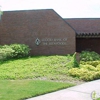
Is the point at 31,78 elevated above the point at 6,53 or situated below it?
below

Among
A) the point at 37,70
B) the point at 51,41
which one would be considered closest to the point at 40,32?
the point at 51,41

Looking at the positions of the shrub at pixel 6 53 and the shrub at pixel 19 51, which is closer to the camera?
the shrub at pixel 6 53

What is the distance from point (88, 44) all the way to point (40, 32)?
5327mm

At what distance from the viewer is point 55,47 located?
816 inches

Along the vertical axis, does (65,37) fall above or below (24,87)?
above

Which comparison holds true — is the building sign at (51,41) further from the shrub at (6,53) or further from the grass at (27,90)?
the grass at (27,90)

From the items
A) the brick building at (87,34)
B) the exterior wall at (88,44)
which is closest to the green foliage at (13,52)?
the brick building at (87,34)

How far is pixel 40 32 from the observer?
2106 centimetres

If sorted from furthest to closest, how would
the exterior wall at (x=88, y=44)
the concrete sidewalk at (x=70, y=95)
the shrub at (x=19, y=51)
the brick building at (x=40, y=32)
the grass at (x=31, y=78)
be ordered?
the exterior wall at (x=88, y=44), the brick building at (x=40, y=32), the shrub at (x=19, y=51), the grass at (x=31, y=78), the concrete sidewalk at (x=70, y=95)

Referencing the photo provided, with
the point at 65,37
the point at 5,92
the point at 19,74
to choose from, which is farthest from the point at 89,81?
the point at 65,37

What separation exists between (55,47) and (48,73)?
25.9 ft

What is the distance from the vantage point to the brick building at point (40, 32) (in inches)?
810

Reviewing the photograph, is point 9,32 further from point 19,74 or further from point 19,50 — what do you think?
point 19,74

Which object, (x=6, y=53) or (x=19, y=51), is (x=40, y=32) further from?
(x=6, y=53)
